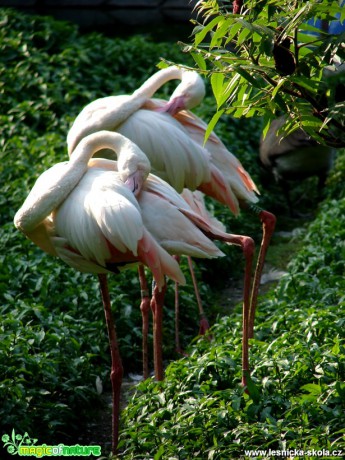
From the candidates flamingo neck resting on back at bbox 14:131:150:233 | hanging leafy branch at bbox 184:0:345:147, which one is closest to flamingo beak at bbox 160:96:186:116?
flamingo neck resting on back at bbox 14:131:150:233

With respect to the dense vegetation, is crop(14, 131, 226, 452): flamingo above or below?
above

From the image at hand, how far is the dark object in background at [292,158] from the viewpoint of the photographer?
791cm

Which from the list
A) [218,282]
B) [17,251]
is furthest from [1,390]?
[218,282]

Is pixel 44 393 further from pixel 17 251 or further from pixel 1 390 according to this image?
pixel 17 251

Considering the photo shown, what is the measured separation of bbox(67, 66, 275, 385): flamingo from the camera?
5195 mm

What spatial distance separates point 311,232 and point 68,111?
3.51 m

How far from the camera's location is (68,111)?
9.30m

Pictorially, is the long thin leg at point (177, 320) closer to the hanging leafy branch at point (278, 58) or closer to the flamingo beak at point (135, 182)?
the flamingo beak at point (135, 182)

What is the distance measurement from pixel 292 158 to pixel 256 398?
14.9 feet

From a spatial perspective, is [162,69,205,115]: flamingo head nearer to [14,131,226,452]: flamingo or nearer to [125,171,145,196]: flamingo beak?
[14,131,226,452]: flamingo

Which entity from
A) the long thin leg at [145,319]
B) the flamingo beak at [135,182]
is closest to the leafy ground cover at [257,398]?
the long thin leg at [145,319]

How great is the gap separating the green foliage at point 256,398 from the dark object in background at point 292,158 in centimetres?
312

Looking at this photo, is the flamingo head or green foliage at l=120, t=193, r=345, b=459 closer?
green foliage at l=120, t=193, r=345, b=459

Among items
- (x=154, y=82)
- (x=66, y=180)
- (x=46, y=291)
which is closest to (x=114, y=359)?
(x=66, y=180)
